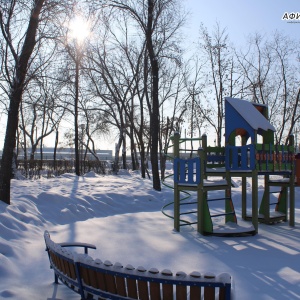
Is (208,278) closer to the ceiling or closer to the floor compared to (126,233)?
closer to the ceiling

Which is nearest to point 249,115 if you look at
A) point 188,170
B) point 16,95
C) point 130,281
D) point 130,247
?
point 188,170

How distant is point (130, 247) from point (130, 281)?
152 inches

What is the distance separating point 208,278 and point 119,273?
820mm

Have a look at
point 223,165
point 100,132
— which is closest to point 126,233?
point 223,165

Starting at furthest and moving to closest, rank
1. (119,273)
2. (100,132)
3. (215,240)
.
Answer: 1. (100,132)
2. (215,240)
3. (119,273)

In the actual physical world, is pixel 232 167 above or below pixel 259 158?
below

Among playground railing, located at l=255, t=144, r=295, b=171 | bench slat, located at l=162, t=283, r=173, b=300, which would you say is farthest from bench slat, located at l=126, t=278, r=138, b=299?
playground railing, located at l=255, t=144, r=295, b=171

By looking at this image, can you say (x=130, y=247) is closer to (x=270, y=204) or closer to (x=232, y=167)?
(x=232, y=167)

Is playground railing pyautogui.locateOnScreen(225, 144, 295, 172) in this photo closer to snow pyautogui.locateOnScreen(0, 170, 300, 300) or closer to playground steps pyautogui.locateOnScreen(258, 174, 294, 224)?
playground steps pyautogui.locateOnScreen(258, 174, 294, 224)

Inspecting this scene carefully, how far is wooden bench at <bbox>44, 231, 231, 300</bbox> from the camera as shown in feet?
9.98

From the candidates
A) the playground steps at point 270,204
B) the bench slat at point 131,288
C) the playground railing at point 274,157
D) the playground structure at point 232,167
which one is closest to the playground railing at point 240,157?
the playground structure at point 232,167

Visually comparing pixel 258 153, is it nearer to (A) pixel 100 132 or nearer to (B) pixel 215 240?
(B) pixel 215 240

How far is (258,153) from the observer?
8984mm

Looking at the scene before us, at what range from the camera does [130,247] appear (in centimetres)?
719
